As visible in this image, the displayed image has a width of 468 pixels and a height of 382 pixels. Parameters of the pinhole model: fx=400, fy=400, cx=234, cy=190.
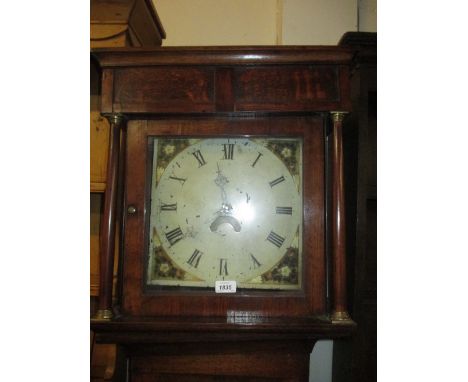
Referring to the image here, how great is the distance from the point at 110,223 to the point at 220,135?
0.33m

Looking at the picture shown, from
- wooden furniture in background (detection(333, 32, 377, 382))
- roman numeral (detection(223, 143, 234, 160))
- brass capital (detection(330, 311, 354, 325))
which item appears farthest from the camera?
wooden furniture in background (detection(333, 32, 377, 382))

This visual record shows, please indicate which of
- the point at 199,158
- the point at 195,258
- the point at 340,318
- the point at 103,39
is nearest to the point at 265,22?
the point at 103,39

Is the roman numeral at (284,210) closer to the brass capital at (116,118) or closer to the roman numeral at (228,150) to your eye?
the roman numeral at (228,150)

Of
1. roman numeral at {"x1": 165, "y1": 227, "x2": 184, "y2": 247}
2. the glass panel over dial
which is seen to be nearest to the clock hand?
the glass panel over dial

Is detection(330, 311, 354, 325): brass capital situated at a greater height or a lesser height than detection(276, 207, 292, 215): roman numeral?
lesser

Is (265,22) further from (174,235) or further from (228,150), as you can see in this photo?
(174,235)

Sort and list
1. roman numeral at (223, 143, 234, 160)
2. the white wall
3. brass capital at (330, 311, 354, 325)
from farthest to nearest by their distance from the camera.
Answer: the white wall, roman numeral at (223, 143, 234, 160), brass capital at (330, 311, 354, 325)

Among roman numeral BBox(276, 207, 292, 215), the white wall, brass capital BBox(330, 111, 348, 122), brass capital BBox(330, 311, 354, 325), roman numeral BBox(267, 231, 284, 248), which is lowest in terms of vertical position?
brass capital BBox(330, 311, 354, 325)

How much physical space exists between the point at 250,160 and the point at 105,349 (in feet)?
2.33

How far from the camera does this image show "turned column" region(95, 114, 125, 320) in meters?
0.90

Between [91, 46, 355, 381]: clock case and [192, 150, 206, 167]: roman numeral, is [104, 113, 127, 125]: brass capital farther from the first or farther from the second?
[192, 150, 206, 167]: roman numeral

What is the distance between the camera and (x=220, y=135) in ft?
3.15

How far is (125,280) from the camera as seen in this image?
0.93 meters

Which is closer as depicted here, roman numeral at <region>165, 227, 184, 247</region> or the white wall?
roman numeral at <region>165, 227, 184, 247</region>
